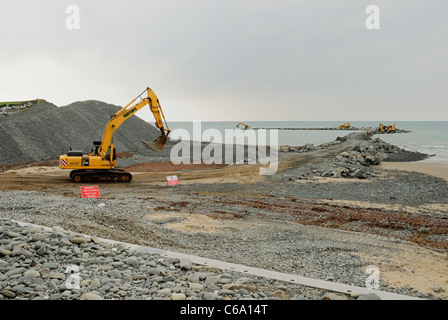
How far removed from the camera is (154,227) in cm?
1023

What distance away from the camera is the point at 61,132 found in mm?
34156

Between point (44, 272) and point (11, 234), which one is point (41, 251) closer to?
point (44, 272)

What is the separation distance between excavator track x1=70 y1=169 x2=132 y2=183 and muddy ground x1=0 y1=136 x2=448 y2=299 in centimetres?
69

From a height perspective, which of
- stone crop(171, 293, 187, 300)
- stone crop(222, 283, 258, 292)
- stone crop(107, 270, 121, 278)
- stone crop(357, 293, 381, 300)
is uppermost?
stone crop(107, 270, 121, 278)

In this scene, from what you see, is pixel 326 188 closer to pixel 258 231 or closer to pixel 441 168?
pixel 258 231

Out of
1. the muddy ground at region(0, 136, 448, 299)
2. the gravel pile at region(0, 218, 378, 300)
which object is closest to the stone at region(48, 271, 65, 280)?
the gravel pile at region(0, 218, 378, 300)

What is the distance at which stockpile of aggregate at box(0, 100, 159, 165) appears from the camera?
28.6m

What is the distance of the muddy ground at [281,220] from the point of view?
25.2 ft

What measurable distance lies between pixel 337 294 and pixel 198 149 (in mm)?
36811

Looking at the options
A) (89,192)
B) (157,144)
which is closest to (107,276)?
(89,192)

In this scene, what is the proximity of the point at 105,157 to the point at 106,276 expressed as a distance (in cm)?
1601

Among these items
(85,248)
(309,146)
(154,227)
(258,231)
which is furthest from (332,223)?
(309,146)

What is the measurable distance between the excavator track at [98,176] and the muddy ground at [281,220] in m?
0.69

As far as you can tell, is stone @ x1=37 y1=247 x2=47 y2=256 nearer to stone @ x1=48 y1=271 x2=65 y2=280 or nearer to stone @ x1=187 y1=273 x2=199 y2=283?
stone @ x1=48 y1=271 x2=65 y2=280
